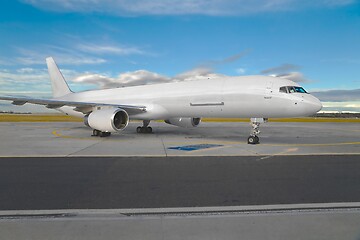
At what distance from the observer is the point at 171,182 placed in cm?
594

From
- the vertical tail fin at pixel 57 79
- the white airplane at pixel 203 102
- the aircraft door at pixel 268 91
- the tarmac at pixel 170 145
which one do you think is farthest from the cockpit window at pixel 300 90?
the vertical tail fin at pixel 57 79

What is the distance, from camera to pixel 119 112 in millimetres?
16141

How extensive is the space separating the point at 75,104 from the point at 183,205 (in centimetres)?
1410

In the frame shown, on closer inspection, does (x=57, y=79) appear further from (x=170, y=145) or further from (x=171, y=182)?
(x=171, y=182)

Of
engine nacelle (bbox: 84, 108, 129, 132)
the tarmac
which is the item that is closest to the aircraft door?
the tarmac

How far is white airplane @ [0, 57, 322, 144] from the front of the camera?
12477 millimetres

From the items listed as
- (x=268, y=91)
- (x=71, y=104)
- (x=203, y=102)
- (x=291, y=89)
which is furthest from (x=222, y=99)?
(x=71, y=104)

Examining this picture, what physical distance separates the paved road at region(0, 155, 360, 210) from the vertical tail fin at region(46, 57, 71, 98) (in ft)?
64.0

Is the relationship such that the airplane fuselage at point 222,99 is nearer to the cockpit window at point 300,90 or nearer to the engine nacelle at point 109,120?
the cockpit window at point 300,90

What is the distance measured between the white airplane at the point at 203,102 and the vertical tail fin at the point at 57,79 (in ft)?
26.3

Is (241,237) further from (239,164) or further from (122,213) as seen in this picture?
(239,164)

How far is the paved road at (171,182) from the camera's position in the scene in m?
4.65

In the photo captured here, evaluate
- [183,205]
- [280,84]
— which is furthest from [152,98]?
[183,205]

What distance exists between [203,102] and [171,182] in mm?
9693
